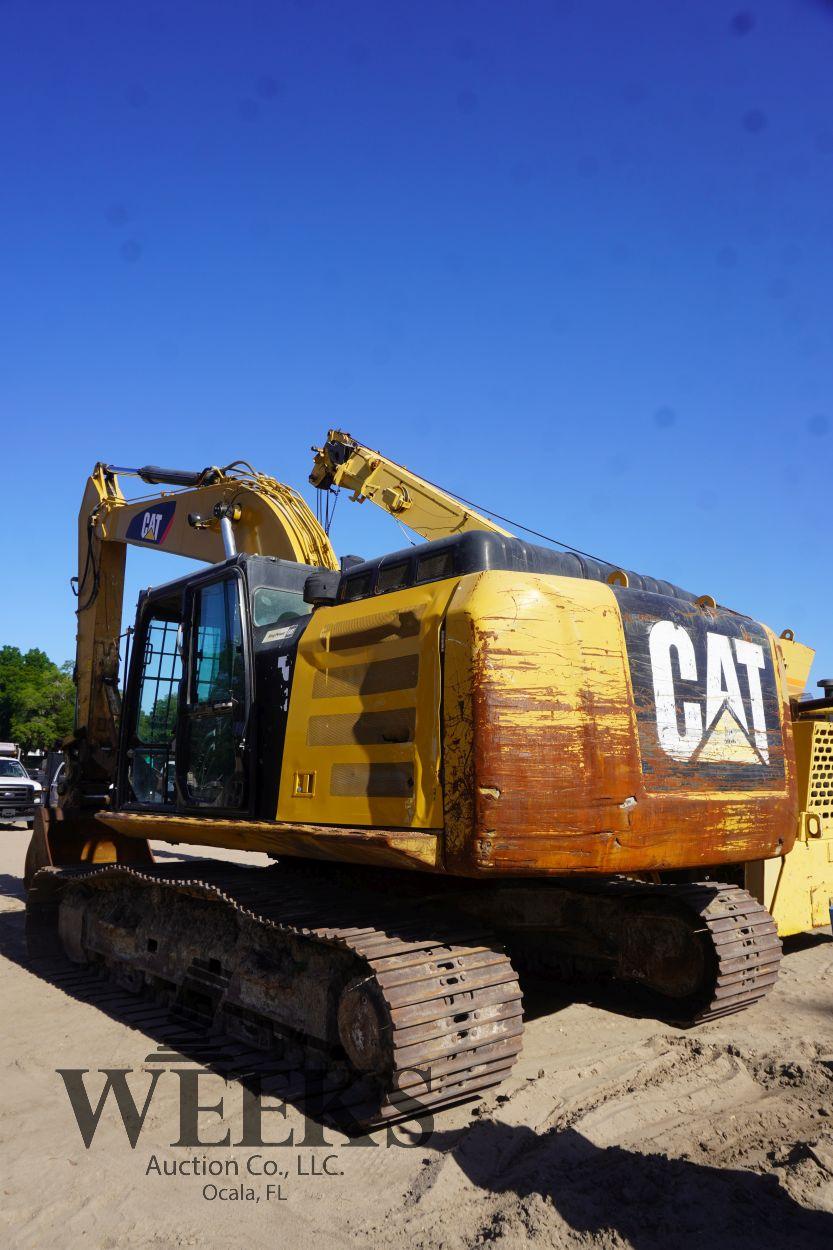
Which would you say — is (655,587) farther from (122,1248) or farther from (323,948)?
(122,1248)

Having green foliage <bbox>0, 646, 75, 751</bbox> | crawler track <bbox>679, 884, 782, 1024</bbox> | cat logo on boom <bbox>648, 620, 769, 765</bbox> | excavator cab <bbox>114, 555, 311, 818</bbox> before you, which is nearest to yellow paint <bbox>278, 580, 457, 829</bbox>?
excavator cab <bbox>114, 555, 311, 818</bbox>

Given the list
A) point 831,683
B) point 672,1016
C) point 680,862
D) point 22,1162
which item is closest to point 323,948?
point 22,1162

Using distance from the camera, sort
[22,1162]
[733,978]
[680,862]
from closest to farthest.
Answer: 1. [22,1162]
2. [680,862]
3. [733,978]

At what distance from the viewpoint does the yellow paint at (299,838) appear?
13.0 ft

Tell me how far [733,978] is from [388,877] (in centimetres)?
199

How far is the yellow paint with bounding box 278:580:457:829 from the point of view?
4121 millimetres

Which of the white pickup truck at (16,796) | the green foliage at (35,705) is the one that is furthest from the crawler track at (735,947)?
the green foliage at (35,705)

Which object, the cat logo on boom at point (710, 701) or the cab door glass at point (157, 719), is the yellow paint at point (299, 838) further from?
the cat logo on boom at point (710, 701)

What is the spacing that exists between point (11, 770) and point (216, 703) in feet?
66.5

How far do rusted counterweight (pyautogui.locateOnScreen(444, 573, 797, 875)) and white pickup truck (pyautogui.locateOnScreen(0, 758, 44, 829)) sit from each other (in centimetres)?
2062

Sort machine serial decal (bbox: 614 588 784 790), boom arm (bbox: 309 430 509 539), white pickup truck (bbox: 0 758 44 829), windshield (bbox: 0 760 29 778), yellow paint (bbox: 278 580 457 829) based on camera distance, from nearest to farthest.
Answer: yellow paint (bbox: 278 580 457 829)
machine serial decal (bbox: 614 588 784 790)
boom arm (bbox: 309 430 509 539)
white pickup truck (bbox: 0 758 44 829)
windshield (bbox: 0 760 29 778)

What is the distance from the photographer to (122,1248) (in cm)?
306

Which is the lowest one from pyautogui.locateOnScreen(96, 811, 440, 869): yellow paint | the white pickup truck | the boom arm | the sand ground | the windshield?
the sand ground

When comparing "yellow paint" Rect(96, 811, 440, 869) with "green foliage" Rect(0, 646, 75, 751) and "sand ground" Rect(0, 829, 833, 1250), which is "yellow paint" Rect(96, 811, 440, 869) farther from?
"green foliage" Rect(0, 646, 75, 751)
